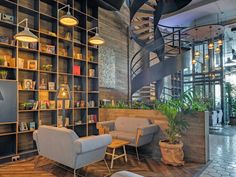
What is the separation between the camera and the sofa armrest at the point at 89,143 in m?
2.87

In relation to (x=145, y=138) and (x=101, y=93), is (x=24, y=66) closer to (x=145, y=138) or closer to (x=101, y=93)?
(x=101, y=93)

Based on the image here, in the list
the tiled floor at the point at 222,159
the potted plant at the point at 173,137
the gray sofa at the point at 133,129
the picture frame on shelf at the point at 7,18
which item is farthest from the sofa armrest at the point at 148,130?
the picture frame on shelf at the point at 7,18

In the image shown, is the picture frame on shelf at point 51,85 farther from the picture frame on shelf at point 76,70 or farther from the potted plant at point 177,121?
the potted plant at point 177,121

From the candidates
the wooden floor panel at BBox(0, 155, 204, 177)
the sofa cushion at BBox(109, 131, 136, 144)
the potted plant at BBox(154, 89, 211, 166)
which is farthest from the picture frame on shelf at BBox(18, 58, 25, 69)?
the potted plant at BBox(154, 89, 211, 166)

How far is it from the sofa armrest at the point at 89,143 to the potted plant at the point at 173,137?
50.6 inches

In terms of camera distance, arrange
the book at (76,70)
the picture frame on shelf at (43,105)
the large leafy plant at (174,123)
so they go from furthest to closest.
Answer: the book at (76,70)
the picture frame on shelf at (43,105)
the large leafy plant at (174,123)

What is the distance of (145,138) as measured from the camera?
4168 millimetres

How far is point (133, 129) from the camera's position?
4656 millimetres

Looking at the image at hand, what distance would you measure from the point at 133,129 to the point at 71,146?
2004mm

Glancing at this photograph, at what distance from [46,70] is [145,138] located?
2.84m

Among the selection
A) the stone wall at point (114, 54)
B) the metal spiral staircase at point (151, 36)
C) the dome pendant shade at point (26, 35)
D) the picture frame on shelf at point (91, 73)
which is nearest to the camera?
the dome pendant shade at point (26, 35)

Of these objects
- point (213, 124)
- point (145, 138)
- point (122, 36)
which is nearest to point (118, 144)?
point (145, 138)

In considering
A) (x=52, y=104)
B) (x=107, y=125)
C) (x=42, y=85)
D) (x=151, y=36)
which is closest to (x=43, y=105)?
(x=52, y=104)

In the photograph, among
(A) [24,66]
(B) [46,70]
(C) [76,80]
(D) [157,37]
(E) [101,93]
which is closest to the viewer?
(A) [24,66]
